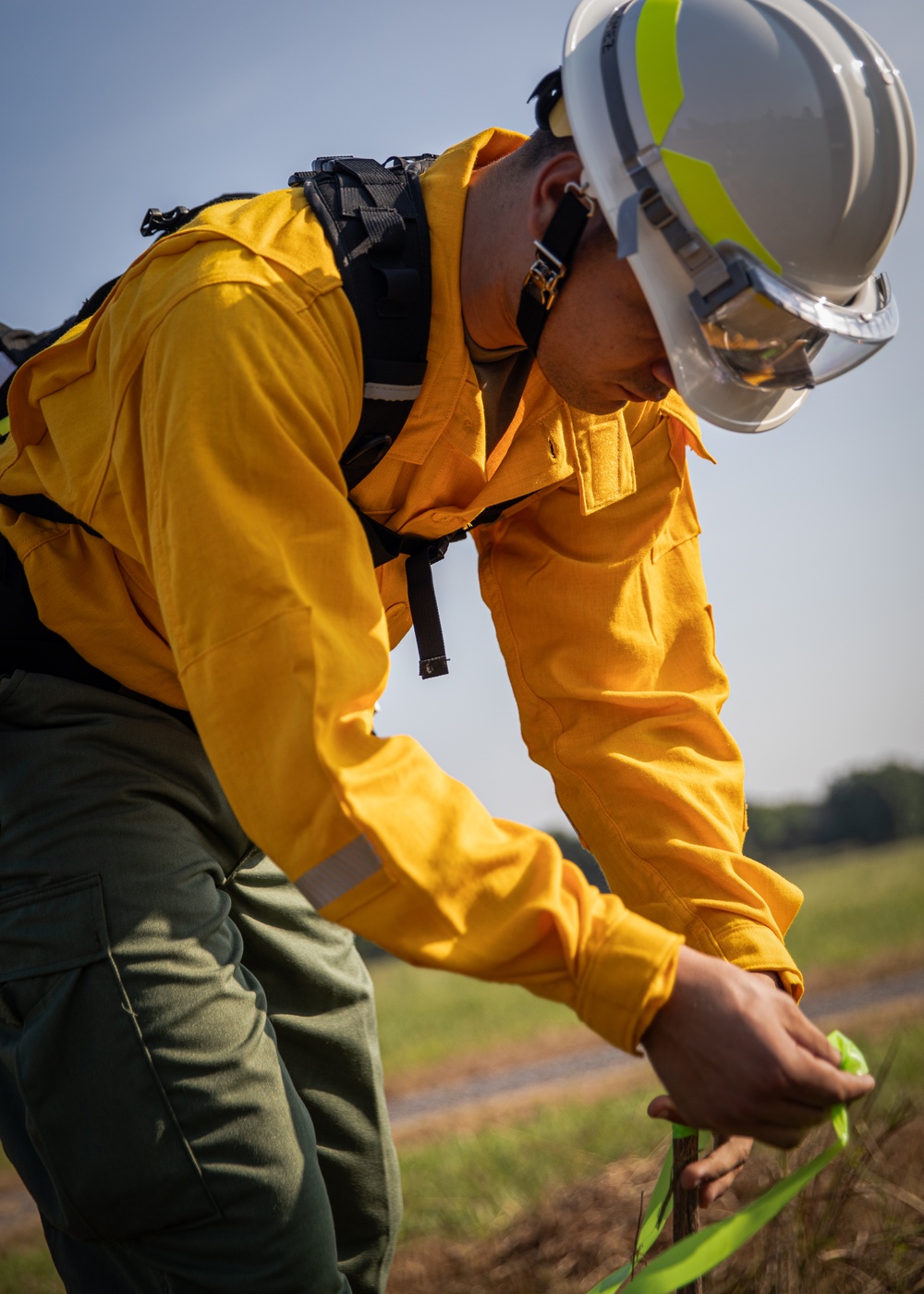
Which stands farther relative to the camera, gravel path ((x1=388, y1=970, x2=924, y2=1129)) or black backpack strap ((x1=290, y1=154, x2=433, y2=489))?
gravel path ((x1=388, y1=970, x2=924, y2=1129))

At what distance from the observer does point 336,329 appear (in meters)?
1.80

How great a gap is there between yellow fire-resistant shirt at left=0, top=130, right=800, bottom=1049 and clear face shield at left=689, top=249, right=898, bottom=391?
0.44 meters

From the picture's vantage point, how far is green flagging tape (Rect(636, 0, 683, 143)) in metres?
1.94

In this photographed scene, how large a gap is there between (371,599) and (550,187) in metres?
0.93

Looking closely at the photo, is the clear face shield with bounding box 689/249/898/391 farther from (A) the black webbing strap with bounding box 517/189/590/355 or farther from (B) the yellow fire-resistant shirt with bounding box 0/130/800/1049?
(B) the yellow fire-resistant shirt with bounding box 0/130/800/1049

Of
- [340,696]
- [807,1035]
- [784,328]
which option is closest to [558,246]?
[784,328]

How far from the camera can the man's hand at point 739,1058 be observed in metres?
1.44

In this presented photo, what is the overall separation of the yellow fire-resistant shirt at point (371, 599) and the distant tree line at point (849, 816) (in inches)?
1329

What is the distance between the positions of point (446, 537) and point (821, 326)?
33.2 inches

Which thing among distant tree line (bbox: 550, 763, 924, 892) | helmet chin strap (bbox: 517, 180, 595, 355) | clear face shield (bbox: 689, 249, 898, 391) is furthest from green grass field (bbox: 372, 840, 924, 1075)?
distant tree line (bbox: 550, 763, 924, 892)

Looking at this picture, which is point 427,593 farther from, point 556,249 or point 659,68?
point 659,68

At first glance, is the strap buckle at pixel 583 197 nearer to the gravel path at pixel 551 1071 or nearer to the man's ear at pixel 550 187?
the man's ear at pixel 550 187

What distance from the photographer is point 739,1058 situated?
1439 mm

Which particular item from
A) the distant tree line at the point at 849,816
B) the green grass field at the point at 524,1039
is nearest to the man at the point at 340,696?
the green grass field at the point at 524,1039
